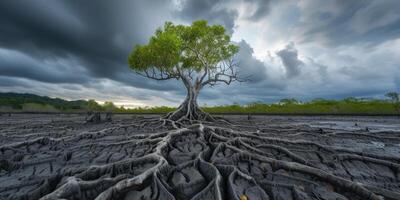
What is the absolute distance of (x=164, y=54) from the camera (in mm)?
10758

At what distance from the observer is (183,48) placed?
12.9 meters

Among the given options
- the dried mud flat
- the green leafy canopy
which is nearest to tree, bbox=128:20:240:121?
the green leafy canopy

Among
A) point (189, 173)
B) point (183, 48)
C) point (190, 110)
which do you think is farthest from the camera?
point (183, 48)

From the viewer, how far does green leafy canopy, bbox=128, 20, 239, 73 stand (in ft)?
34.4

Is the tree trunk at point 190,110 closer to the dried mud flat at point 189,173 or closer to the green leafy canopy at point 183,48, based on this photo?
the green leafy canopy at point 183,48

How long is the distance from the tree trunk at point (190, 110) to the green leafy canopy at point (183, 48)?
213 cm

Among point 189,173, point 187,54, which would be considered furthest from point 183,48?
point 189,173

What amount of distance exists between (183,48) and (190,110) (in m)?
5.01

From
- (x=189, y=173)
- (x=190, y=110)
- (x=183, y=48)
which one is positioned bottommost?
(x=189, y=173)

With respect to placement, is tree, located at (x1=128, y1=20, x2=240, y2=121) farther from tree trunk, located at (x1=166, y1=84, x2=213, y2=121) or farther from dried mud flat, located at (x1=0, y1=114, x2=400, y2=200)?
dried mud flat, located at (x1=0, y1=114, x2=400, y2=200)

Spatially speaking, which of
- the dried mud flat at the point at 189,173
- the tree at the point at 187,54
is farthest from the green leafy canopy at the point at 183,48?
the dried mud flat at the point at 189,173

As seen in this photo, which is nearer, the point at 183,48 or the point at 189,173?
the point at 189,173

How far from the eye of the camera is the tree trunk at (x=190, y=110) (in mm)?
11289

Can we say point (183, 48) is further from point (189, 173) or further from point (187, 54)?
point (189, 173)
